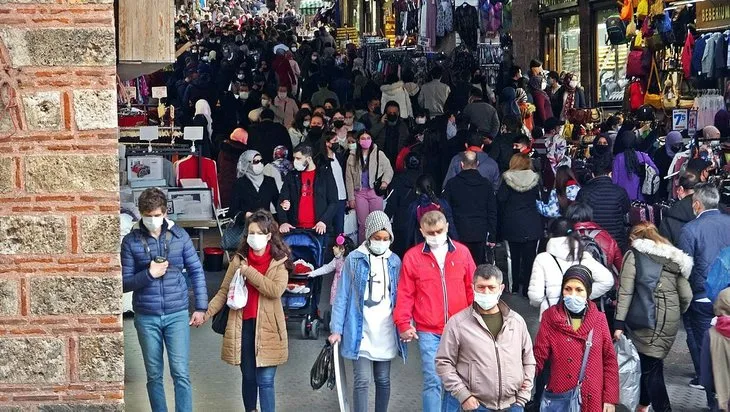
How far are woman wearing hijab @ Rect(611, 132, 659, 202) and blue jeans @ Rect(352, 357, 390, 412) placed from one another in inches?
277

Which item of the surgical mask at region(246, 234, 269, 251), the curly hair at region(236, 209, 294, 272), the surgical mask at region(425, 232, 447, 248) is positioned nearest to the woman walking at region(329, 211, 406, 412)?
the surgical mask at region(425, 232, 447, 248)

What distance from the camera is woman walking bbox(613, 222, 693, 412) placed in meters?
10.8

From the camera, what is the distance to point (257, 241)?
1051 cm

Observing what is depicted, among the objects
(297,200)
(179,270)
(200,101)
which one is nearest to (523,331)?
(179,270)

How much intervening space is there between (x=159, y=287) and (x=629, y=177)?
321 inches

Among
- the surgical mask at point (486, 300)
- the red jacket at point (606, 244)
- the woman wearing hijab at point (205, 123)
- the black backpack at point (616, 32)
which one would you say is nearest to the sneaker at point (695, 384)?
→ the red jacket at point (606, 244)

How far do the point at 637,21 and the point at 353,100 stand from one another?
509 centimetres

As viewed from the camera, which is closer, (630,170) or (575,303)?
(575,303)

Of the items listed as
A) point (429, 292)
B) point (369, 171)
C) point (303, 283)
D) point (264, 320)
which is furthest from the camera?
point (369, 171)

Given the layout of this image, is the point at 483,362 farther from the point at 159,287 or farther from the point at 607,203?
the point at 607,203

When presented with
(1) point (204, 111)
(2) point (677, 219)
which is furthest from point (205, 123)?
(2) point (677, 219)

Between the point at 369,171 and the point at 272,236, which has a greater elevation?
the point at 369,171

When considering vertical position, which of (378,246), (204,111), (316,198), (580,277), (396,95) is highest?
(396,95)

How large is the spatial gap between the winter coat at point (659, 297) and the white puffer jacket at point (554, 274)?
248 mm
